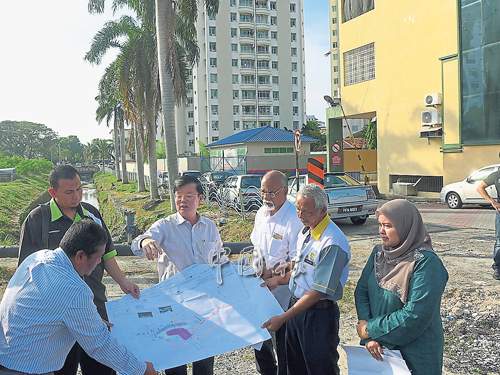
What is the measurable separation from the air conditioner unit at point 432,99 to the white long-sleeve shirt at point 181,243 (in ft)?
58.8

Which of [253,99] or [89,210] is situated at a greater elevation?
[253,99]

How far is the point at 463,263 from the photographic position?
25.0 ft

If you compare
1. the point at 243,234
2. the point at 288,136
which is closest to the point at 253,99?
the point at 288,136

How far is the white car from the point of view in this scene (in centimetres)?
1484

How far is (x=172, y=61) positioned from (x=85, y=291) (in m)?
14.2

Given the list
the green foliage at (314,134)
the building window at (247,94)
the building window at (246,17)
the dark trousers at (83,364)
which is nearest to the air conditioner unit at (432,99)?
the dark trousers at (83,364)

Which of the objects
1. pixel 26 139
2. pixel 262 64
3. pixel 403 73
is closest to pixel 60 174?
pixel 403 73

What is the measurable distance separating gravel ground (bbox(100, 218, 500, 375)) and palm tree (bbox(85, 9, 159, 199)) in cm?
1571

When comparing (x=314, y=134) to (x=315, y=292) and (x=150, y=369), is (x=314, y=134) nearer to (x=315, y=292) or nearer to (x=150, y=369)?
(x=315, y=292)

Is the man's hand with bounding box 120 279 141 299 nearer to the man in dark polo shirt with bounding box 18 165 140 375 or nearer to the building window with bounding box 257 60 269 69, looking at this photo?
the man in dark polo shirt with bounding box 18 165 140 375

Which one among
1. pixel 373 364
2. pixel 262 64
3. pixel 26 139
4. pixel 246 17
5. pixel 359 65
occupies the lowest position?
pixel 373 364

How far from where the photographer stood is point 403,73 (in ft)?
68.5

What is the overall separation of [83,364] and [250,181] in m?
Answer: 13.1

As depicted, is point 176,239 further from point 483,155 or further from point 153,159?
point 153,159
